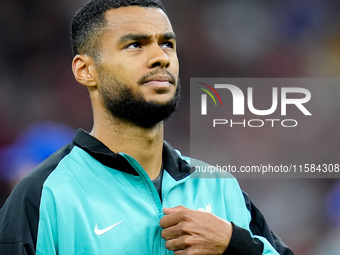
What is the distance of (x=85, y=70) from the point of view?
2178 mm

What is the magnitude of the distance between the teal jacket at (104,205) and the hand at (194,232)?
0.05 m

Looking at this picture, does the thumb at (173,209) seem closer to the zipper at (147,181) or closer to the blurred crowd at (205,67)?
the zipper at (147,181)

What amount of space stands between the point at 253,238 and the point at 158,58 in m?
0.71

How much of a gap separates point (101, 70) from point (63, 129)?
299 cm

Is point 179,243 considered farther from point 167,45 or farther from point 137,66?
point 167,45

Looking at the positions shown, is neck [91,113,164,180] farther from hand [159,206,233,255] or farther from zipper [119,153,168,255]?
hand [159,206,233,255]

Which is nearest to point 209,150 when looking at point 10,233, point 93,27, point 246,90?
point 246,90

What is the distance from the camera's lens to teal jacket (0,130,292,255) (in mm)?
1749

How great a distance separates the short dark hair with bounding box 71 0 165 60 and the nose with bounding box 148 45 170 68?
22 cm

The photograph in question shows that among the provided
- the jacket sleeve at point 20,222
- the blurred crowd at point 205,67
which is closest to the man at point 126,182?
the jacket sleeve at point 20,222

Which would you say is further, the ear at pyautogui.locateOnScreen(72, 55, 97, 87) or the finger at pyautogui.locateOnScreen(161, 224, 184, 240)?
the ear at pyautogui.locateOnScreen(72, 55, 97, 87)

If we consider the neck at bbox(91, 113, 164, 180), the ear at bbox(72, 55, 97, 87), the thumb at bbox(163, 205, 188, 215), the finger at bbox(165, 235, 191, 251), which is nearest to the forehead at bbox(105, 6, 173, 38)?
the ear at bbox(72, 55, 97, 87)

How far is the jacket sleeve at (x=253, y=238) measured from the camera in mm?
1871

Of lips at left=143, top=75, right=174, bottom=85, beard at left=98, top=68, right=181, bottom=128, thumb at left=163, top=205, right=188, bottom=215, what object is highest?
lips at left=143, top=75, right=174, bottom=85
